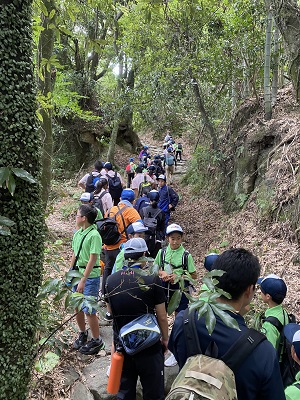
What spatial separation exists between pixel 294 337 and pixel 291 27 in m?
8.35

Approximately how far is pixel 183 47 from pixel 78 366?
33.2 feet

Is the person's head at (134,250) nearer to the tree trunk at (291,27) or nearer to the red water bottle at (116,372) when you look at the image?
the red water bottle at (116,372)

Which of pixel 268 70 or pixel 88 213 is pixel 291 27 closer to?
pixel 268 70

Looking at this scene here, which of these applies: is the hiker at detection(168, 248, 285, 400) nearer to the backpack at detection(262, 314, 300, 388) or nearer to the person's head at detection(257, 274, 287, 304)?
the backpack at detection(262, 314, 300, 388)

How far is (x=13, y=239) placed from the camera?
6.74 feet

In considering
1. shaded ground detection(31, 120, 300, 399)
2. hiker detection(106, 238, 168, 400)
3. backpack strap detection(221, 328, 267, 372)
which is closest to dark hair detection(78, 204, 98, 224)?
hiker detection(106, 238, 168, 400)

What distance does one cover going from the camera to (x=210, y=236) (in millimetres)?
9984

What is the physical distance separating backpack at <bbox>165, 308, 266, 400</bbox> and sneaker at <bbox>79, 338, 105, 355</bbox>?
3.10 metres

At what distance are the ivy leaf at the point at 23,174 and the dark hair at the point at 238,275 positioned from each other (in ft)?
4.03

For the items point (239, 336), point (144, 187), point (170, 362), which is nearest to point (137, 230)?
point (170, 362)

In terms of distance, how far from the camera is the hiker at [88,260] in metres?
4.40

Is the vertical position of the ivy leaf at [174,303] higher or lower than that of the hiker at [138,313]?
higher

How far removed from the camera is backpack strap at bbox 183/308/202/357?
185 centimetres

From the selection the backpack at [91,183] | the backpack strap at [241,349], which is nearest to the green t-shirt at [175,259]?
the backpack strap at [241,349]
